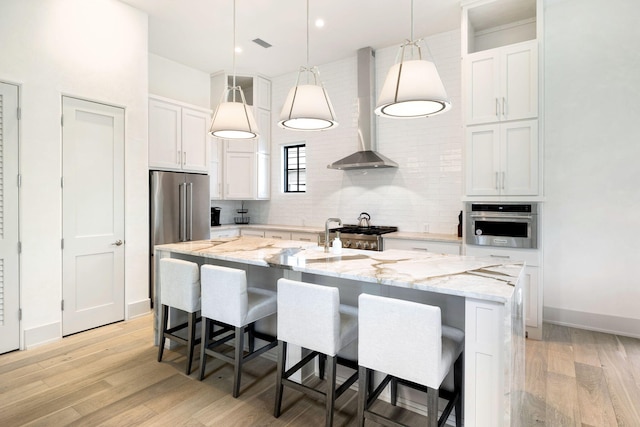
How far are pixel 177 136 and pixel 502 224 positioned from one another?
4188mm

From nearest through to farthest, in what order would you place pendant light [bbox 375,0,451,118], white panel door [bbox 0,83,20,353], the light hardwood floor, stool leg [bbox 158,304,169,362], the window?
pendant light [bbox 375,0,451,118], the light hardwood floor, stool leg [bbox 158,304,169,362], white panel door [bbox 0,83,20,353], the window


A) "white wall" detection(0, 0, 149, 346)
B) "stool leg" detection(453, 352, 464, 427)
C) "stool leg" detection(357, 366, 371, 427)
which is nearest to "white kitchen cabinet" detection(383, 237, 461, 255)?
"stool leg" detection(453, 352, 464, 427)

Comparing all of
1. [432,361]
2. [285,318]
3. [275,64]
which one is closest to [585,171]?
[432,361]

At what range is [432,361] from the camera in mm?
1624

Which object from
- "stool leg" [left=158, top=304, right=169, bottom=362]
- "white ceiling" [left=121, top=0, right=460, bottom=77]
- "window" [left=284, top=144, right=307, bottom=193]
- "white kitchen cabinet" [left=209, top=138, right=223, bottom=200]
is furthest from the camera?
"window" [left=284, top=144, right=307, bottom=193]

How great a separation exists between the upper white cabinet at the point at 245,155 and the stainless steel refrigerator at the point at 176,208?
803 mm

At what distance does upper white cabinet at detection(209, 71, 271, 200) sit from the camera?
18.8 feet

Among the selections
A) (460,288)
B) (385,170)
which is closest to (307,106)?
(460,288)

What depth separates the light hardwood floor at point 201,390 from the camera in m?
2.13

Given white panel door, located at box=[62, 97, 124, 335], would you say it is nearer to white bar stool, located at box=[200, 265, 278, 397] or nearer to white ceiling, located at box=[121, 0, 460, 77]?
white ceiling, located at box=[121, 0, 460, 77]

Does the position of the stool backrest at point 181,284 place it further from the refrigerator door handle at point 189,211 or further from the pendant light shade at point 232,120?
the refrigerator door handle at point 189,211

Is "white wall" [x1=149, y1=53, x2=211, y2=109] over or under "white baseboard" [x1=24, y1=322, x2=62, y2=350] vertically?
over

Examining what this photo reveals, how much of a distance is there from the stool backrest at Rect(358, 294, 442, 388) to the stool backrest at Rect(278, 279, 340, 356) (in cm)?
18

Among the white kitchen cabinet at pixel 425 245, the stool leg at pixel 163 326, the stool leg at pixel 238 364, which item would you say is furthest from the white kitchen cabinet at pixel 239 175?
the stool leg at pixel 238 364
